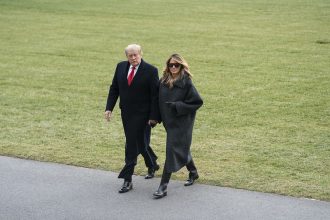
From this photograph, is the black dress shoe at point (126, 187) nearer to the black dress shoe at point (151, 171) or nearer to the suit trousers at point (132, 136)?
the suit trousers at point (132, 136)

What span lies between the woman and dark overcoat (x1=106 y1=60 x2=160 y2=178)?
14 centimetres

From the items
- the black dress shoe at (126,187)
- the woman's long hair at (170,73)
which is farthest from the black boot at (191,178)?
the woman's long hair at (170,73)

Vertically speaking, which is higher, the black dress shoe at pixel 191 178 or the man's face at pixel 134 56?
the man's face at pixel 134 56

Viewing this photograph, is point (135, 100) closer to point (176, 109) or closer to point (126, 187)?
point (176, 109)

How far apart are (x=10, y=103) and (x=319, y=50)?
10.0 m

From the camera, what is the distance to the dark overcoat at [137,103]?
8.40 metres

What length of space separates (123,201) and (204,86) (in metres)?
7.14

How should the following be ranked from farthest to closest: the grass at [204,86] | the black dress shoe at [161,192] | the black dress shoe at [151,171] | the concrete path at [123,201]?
the grass at [204,86] < the black dress shoe at [151,171] < the black dress shoe at [161,192] < the concrete path at [123,201]

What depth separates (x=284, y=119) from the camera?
12.2 m

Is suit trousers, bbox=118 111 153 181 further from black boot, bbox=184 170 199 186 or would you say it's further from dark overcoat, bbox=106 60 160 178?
black boot, bbox=184 170 199 186

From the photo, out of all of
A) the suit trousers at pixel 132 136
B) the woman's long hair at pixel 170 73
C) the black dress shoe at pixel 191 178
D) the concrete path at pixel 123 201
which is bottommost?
the concrete path at pixel 123 201

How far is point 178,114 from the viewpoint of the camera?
8.16 m

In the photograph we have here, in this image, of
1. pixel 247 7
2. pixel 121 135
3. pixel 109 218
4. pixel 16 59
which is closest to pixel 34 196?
pixel 109 218

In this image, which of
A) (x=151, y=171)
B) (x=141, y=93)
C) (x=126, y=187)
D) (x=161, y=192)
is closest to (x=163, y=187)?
(x=161, y=192)
